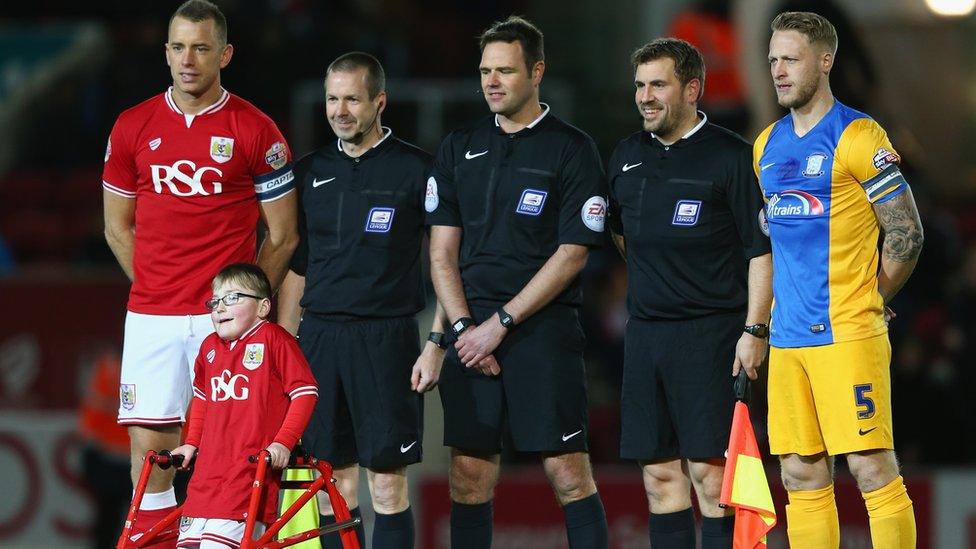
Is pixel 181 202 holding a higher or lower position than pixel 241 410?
higher

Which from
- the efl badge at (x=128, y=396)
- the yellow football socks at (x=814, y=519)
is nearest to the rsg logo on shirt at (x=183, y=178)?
the efl badge at (x=128, y=396)

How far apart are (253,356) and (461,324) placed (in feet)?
2.56

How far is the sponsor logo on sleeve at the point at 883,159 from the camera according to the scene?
5086 millimetres

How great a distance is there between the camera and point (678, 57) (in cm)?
557

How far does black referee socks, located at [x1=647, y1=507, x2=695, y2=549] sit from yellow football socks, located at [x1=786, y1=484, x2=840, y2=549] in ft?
1.53

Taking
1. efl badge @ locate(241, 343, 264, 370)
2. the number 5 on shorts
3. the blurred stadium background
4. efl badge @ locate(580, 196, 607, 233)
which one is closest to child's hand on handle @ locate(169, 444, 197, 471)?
efl badge @ locate(241, 343, 264, 370)

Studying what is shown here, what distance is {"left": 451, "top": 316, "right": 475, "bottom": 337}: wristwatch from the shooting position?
18.7ft

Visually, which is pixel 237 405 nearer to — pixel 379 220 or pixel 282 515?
pixel 282 515

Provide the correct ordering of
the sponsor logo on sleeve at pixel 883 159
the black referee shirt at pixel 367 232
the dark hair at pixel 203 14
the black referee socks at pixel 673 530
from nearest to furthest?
the sponsor logo on sleeve at pixel 883 159 → the black referee socks at pixel 673 530 → the dark hair at pixel 203 14 → the black referee shirt at pixel 367 232

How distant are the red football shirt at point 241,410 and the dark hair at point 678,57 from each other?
166 centimetres

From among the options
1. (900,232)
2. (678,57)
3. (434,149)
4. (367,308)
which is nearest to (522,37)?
(678,57)

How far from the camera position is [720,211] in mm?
5578

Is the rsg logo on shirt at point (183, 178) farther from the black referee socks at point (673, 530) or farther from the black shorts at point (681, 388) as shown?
the black referee socks at point (673, 530)

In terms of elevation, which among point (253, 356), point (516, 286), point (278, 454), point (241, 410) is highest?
point (516, 286)
